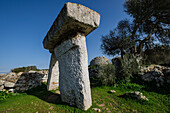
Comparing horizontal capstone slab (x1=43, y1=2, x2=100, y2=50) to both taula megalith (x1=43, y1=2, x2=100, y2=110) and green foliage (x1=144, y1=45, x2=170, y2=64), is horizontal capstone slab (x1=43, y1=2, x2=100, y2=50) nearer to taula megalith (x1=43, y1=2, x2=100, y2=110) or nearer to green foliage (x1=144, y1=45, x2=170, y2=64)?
taula megalith (x1=43, y1=2, x2=100, y2=110)

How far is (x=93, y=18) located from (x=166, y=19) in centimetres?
1114

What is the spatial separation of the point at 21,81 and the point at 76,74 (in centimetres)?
636

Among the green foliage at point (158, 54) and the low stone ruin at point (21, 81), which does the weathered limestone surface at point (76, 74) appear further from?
the green foliage at point (158, 54)

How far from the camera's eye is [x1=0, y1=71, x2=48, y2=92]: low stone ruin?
5841mm

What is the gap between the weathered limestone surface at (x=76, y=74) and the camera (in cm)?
250

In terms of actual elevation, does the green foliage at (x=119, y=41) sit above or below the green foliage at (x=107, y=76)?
above

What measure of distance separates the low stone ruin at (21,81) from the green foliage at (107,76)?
4.96 metres

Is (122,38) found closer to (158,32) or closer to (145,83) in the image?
(158,32)

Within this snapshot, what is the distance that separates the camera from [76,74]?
8.51 feet

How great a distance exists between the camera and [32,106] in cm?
282

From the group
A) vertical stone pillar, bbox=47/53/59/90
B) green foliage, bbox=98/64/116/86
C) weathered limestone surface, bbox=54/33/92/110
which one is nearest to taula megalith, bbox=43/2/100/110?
weathered limestone surface, bbox=54/33/92/110

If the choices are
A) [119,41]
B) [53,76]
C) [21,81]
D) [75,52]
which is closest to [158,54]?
[119,41]

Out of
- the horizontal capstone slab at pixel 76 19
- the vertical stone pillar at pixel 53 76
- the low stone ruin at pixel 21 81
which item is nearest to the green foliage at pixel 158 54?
the horizontal capstone slab at pixel 76 19

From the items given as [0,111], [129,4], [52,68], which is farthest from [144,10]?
[0,111]
